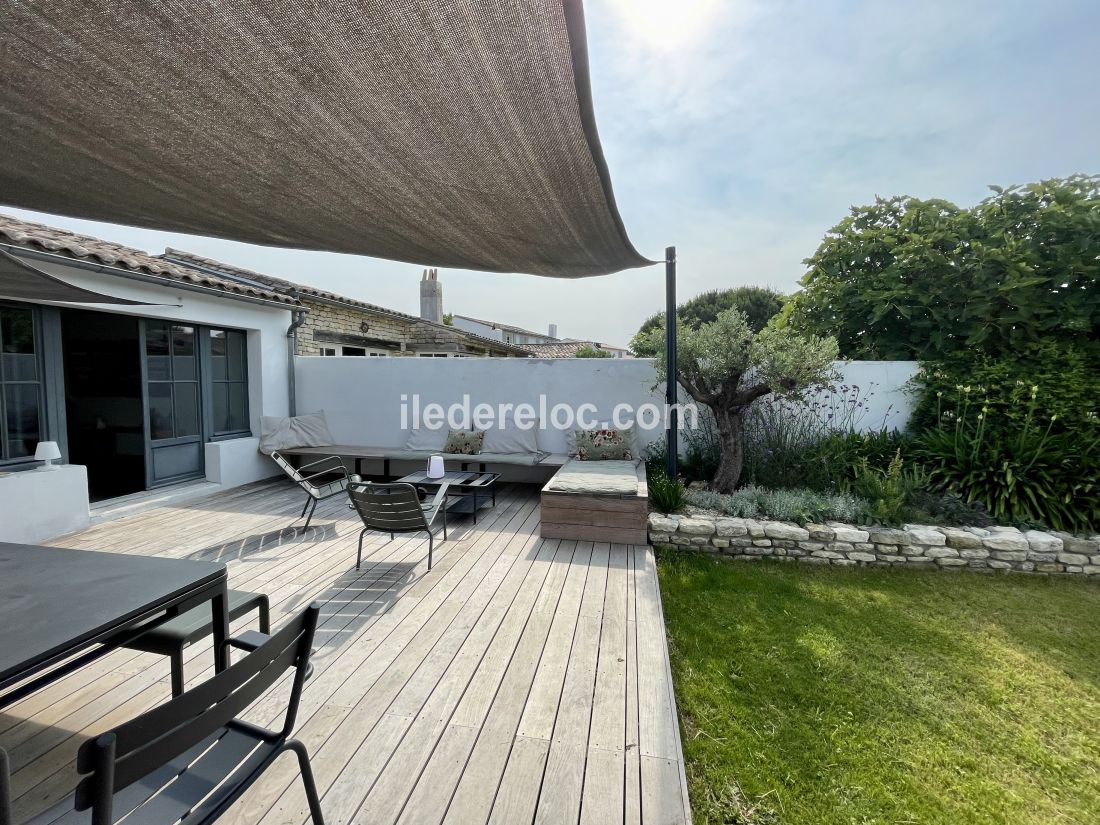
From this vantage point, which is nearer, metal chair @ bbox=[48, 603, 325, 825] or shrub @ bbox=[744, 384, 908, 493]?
metal chair @ bbox=[48, 603, 325, 825]

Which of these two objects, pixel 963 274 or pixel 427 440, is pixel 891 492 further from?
pixel 427 440

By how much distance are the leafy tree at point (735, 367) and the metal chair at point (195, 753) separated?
4.45 meters

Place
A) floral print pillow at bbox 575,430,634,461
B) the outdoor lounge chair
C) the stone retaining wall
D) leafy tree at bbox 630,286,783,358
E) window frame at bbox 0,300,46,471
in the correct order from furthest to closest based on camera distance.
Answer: leafy tree at bbox 630,286,783,358 < floral print pillow at bbox 575,430,634,461 < window frame at bbox 0,300,46,471 < the stone retaining wall < the outdoor lounge chair

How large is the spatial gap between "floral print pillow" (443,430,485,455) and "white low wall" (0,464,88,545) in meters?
3.72

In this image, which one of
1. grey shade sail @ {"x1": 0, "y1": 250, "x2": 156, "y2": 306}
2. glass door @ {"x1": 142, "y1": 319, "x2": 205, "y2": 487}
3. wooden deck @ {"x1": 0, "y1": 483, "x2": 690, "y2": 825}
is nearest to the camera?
wooden deck @ {"x1": 0, "y1": 483, "x2": 690, "y2": 825}

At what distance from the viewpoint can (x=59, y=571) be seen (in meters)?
1.81

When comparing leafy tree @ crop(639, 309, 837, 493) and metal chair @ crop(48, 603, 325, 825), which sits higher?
leafy tree @ crop(639, 309, 837, 493)

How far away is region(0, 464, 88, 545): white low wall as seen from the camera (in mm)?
4070

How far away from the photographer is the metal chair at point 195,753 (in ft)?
2.99

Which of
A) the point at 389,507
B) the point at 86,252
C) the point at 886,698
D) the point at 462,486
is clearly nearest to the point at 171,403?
the point at 86,252

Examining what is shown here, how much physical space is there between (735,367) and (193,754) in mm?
4813

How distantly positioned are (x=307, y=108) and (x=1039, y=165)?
7.09 meters

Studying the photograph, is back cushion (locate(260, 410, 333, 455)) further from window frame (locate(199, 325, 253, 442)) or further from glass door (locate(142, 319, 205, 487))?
glass door (locate(142, 319, 205, 487))

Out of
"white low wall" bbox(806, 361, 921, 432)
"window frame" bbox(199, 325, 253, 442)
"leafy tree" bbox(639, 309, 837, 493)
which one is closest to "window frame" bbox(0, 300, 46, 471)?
"window frame" bbox(199, 325, 253, 442)
